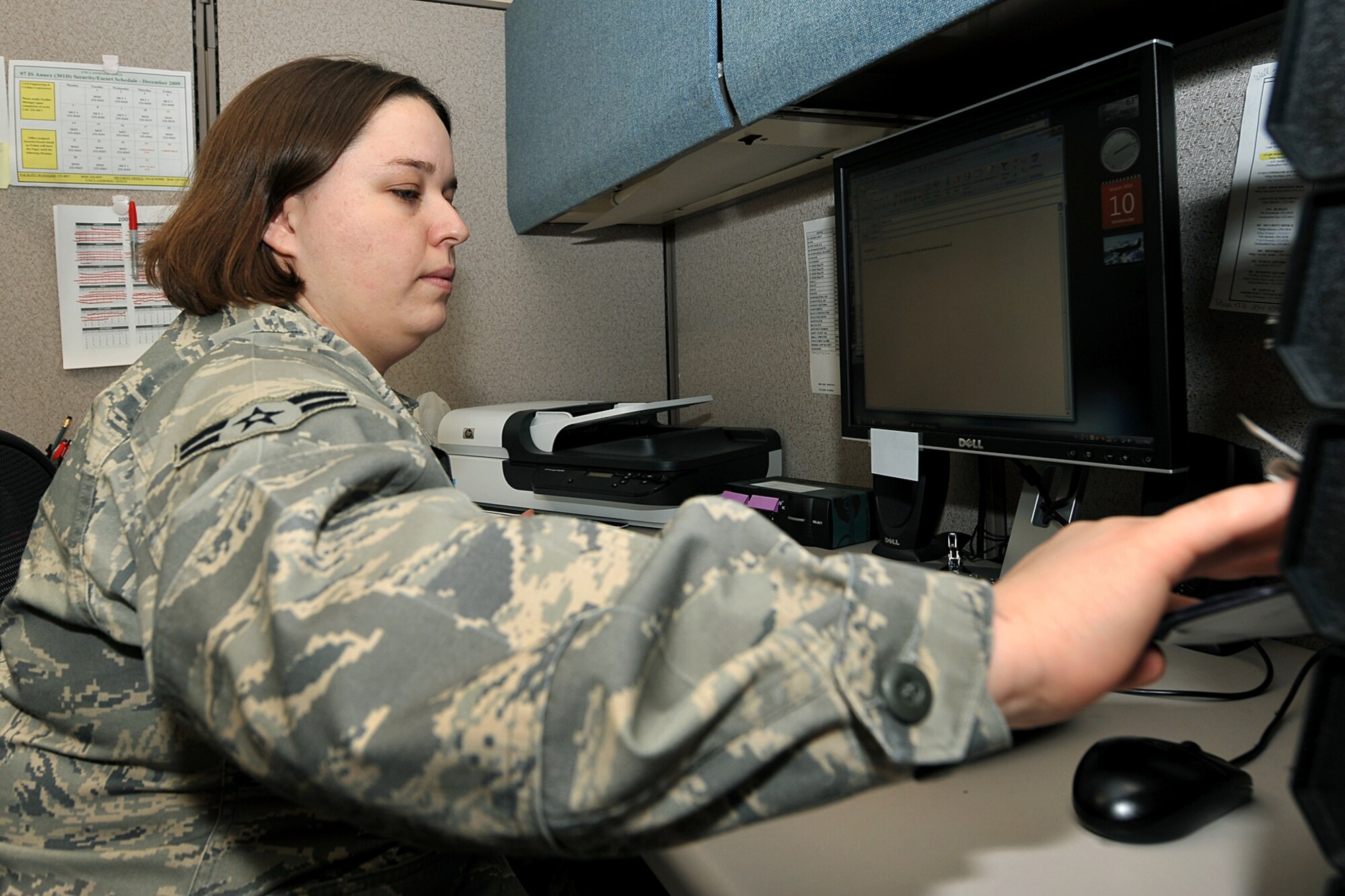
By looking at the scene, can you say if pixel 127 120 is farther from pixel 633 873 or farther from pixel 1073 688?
pixel 1073 688

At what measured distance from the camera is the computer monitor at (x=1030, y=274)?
69 centimetres

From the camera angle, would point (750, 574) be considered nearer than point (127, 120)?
Yes

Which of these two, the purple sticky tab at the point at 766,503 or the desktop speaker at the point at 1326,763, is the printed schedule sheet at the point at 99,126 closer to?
the purple sticky tab at the point at 766,503

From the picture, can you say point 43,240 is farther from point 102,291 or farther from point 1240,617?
point 1240,617

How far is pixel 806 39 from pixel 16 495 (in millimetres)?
995

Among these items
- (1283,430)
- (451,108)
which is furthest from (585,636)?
(451,108)

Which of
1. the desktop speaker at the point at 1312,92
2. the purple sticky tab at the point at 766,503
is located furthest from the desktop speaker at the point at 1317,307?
the purple sticky tab at the point at 766,503

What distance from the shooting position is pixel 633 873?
3.17 ft

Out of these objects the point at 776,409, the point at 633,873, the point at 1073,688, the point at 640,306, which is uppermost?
the point at 640,306

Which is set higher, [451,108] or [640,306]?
[451,108]

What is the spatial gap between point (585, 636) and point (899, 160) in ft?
2.56

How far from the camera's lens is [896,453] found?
100cm

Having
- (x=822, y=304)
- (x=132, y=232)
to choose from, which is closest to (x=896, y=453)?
(x=822, y=304)

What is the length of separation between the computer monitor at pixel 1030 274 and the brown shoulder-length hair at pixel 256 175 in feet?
1.81
